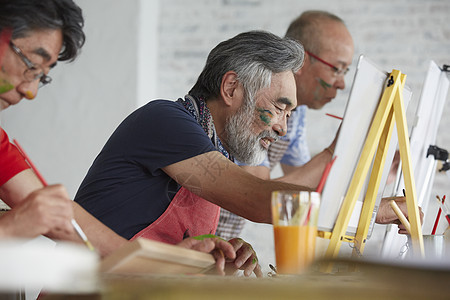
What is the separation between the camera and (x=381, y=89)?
4.68 feet

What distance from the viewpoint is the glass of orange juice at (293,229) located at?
1089 mm

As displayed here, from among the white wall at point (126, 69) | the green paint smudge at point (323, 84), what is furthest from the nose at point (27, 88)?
the white wall at point (126, 69)

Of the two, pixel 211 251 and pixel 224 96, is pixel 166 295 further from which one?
pixel 224 96

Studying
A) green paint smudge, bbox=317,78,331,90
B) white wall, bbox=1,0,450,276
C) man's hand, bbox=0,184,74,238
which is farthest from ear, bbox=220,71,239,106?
white wall, bbox=1,0,450,276

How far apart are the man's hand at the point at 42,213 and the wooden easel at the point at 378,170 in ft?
1.86

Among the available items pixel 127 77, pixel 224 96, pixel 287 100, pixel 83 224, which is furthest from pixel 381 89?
pixel 127 77

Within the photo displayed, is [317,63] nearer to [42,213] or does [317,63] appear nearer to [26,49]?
[26,49]

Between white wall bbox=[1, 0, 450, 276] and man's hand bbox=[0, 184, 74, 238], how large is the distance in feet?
8.05

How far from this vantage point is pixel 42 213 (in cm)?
97

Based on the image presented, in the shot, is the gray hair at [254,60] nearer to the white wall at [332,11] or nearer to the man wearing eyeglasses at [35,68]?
the man wearing eyeglasses at [35,68]

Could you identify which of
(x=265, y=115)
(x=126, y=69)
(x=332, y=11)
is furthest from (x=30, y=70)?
(x=332, y=11)

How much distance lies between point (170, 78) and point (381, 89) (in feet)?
7.78

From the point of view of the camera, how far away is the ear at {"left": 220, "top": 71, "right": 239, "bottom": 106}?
1.76 meters

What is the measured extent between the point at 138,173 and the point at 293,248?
596mm
